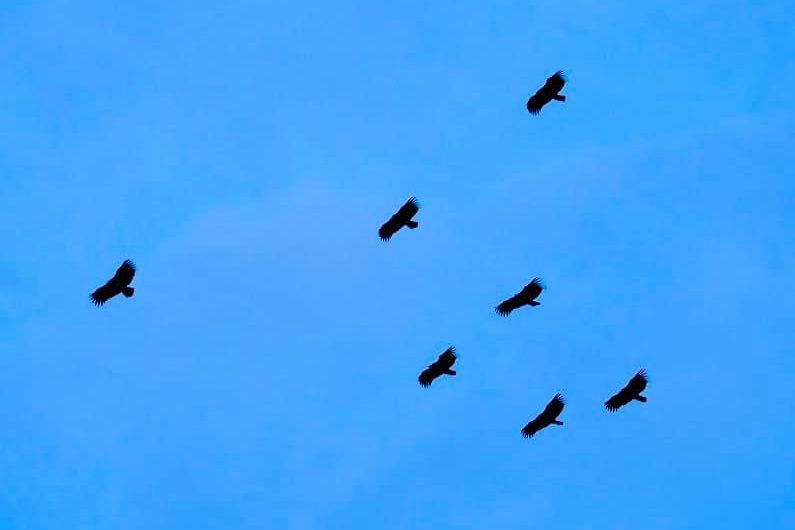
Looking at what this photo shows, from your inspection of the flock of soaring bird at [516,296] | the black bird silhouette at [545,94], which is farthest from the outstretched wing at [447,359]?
the black bird silhouette at [545,94]

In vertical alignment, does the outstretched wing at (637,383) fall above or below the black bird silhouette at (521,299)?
below

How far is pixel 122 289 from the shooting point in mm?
57156

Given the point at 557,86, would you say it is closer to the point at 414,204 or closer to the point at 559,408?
the point at 414,204

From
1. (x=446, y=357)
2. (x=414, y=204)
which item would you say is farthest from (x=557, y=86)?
(x=446, y=357)

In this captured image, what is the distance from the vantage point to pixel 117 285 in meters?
56.9

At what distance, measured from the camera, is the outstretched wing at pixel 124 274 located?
56469 mm

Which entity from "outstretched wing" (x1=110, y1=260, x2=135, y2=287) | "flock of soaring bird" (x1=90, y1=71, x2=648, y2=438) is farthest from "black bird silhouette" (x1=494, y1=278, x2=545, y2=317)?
"outstretched wing" (x1=110, y1=260, x2=135, y2=287)

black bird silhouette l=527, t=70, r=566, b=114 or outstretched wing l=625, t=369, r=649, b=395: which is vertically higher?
black bird silhouette l=527, t=70, r=566, b=114

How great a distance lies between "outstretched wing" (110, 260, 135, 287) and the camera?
185ft

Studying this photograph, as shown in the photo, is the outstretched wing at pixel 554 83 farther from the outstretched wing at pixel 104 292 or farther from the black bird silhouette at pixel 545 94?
the outstretched wing at pixel 104 292

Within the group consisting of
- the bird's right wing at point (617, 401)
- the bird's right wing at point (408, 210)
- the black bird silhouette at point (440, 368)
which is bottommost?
the bird's right wing at point (617, 401)

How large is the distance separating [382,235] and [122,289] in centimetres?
1218

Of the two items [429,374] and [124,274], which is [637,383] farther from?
[124,274]

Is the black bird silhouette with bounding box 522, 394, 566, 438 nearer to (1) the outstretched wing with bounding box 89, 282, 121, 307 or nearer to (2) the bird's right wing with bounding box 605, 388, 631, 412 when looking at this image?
(2) the bird's right wing with bounding box 605, 388, 631, 412
